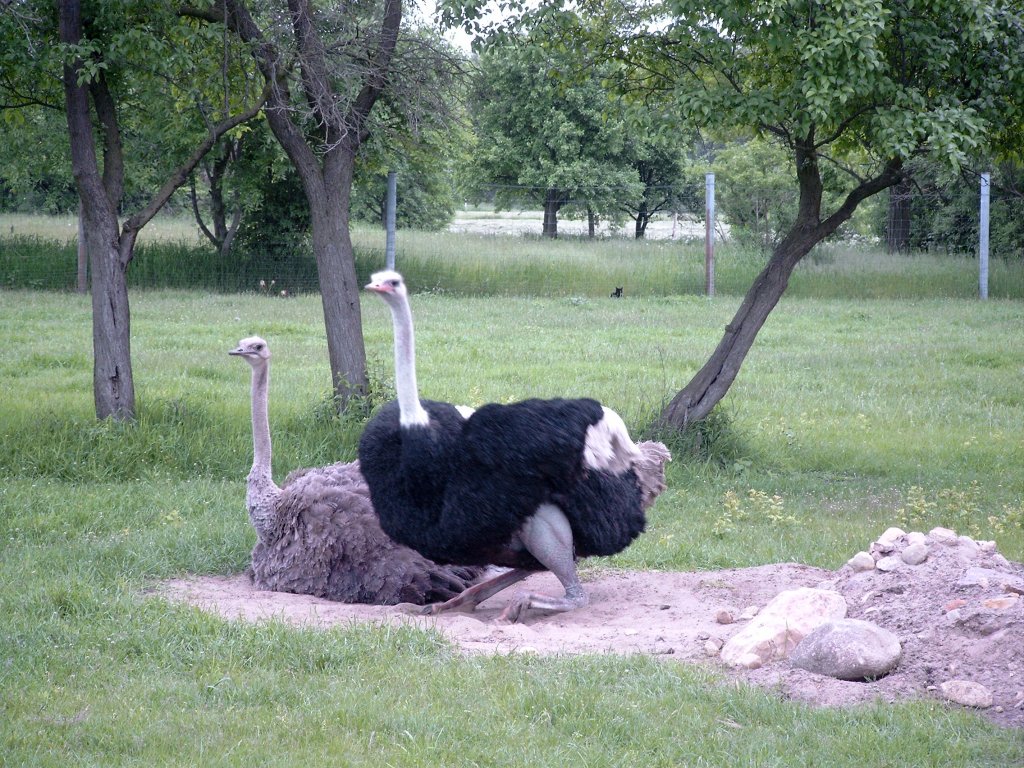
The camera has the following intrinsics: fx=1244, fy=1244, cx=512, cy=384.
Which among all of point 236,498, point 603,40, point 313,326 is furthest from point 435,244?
point 236,498

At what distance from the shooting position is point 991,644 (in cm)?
508

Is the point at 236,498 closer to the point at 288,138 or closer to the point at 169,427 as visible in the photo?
the point at 169,427

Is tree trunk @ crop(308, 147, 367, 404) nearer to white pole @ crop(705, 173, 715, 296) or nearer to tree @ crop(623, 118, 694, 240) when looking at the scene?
white pole @ crop(705, 173, 715, 296)

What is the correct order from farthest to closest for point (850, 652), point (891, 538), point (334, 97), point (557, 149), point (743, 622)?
point (557, 149) < point (334, 97) < point (891, 538) < point (743, 622) < point (850, 652)

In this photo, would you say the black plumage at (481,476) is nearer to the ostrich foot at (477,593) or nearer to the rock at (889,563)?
the ostrich foot at (477,593)

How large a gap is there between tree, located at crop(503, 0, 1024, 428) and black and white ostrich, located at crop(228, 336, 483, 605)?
3859 millimetres

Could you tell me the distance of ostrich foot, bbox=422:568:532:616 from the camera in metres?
6.62

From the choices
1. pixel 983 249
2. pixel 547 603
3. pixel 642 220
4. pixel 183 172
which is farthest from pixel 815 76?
pixel 642 220

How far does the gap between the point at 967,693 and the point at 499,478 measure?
2.32 metres

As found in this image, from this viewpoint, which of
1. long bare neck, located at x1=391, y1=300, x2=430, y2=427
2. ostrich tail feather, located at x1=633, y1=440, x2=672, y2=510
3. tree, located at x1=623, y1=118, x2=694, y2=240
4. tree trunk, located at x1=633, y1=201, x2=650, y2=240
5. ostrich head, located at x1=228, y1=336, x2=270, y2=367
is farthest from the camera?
tree, located at x1=623, y1=118, x2=694, y2=240

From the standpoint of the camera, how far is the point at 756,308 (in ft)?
34.4

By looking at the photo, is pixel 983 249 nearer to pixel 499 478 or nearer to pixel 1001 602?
pixel 1001 602

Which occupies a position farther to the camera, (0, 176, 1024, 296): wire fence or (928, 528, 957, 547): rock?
(0, 176, 1024, 296): wire fence

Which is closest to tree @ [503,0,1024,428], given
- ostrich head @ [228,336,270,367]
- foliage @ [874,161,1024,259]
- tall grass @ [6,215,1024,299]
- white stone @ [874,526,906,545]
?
white stone @ [874,526,906,545]
